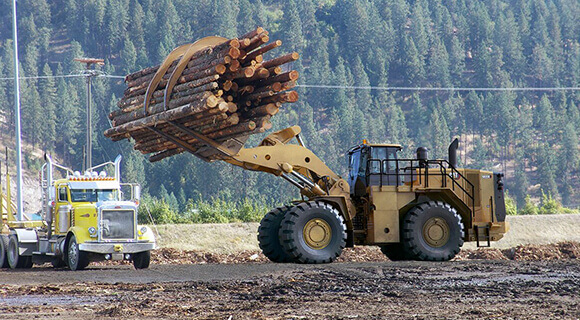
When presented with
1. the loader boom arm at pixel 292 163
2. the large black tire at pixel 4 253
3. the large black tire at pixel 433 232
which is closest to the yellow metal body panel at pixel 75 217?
the large black tire at pixel 4 253

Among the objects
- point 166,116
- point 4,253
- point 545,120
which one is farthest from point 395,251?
point 545,120

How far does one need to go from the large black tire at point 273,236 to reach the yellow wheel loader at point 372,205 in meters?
0.02

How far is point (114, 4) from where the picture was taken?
551 ft

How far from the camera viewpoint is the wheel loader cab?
22.0 metres

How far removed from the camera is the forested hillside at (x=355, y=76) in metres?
127

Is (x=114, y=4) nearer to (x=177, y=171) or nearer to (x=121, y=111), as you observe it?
(x=177, y=171)

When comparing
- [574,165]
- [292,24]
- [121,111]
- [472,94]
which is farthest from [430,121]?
[121,111]

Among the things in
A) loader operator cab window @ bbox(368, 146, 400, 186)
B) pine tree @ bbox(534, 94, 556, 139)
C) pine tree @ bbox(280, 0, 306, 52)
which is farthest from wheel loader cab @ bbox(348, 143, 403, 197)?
pine tree @ bbox(280, 0, 306, 52)

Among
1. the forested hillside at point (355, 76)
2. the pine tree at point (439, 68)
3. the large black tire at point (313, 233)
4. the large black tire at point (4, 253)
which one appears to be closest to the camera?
the large black tire at point (313, 233)

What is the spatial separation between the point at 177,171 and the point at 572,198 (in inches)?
2240

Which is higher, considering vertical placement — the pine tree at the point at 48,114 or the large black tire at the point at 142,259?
the pine tree at the point at 48,114

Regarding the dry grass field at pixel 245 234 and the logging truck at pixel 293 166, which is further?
the dry grass field at pixel 245 234

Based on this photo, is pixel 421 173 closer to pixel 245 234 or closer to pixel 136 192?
pixel 136 192

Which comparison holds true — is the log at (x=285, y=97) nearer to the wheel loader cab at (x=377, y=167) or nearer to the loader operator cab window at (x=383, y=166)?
the wheel loader cab at (x=377, y=167)
